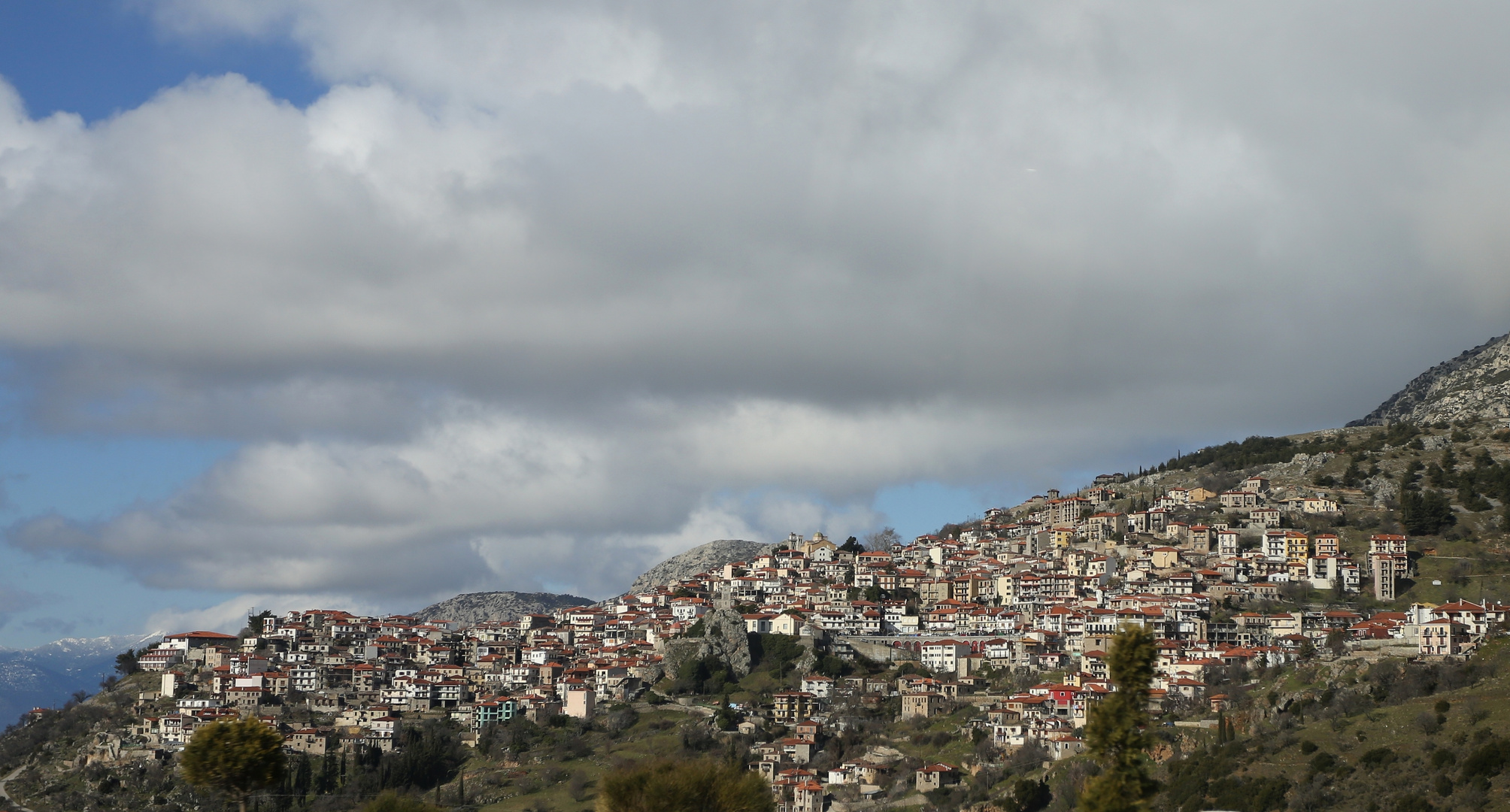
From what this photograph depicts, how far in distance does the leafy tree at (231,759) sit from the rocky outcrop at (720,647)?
7086 centimetres

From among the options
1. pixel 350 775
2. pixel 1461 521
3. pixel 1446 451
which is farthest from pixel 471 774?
pixel 1446 451

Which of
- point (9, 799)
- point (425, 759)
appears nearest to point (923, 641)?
point (425, 759)

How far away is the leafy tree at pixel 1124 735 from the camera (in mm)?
40812

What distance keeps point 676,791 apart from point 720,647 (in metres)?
58.6

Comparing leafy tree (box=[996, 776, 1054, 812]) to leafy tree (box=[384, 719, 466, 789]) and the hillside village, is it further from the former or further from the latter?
leafy tree (box=[384, 719, 466, 789])

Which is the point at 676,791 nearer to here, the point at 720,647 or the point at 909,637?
the point at 720,647

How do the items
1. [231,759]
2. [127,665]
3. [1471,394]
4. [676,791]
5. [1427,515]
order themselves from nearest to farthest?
[231,759] < [676,791] < [1427,515] < [127,665] < [1471,394]

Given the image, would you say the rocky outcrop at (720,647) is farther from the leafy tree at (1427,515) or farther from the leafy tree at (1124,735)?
the leafy tree at (1124,735)

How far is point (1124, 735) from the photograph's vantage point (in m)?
41.0

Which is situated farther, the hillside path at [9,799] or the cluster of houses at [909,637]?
the hillside path at [9,799]

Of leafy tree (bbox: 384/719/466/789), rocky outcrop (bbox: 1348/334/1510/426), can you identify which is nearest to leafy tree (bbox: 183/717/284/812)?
leafy tree (bbox: 384/719/466/789)

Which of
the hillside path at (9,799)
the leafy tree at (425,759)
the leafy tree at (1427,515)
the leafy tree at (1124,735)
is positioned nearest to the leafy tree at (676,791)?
the leafy tree at (1124,735)

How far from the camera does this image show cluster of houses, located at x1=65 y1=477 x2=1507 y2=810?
94.3 m

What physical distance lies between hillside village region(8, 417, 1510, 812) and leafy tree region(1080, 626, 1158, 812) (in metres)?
41.3
